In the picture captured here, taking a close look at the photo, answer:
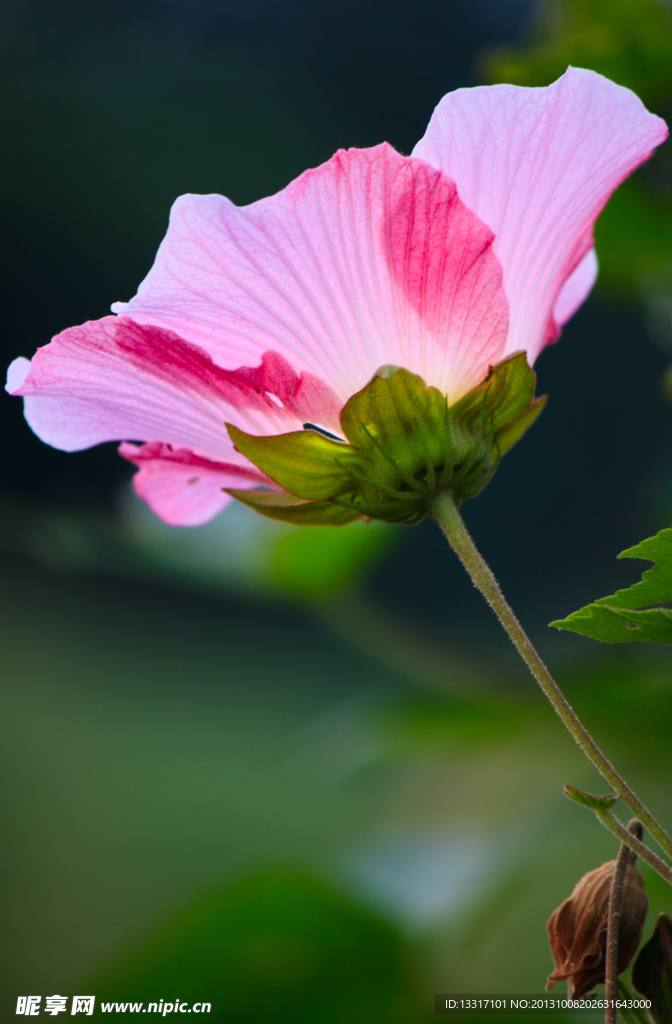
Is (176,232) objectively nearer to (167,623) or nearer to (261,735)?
(167,623)

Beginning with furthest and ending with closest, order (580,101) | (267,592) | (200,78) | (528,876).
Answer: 1. (200,78)
2. (267,592)
3. (528,876)
4. (580,101)

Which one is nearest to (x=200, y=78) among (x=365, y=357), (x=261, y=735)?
(x=261, y=735)

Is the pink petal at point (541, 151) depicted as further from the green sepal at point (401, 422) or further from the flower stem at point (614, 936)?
the flower stem at point (614, 936)

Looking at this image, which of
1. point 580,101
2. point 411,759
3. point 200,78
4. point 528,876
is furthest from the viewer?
point 200,78

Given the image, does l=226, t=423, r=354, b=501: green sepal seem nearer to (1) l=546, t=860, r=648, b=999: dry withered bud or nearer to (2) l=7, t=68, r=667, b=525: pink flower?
(2) l=7, t=68, r=667, b=525: pink flower

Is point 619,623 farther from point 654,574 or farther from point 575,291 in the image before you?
point 575,291

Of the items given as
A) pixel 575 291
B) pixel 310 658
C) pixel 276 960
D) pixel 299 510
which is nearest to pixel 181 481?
pixel 299 510

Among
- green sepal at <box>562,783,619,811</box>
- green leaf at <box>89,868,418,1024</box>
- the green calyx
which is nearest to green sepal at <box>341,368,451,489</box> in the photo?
the green calyx
